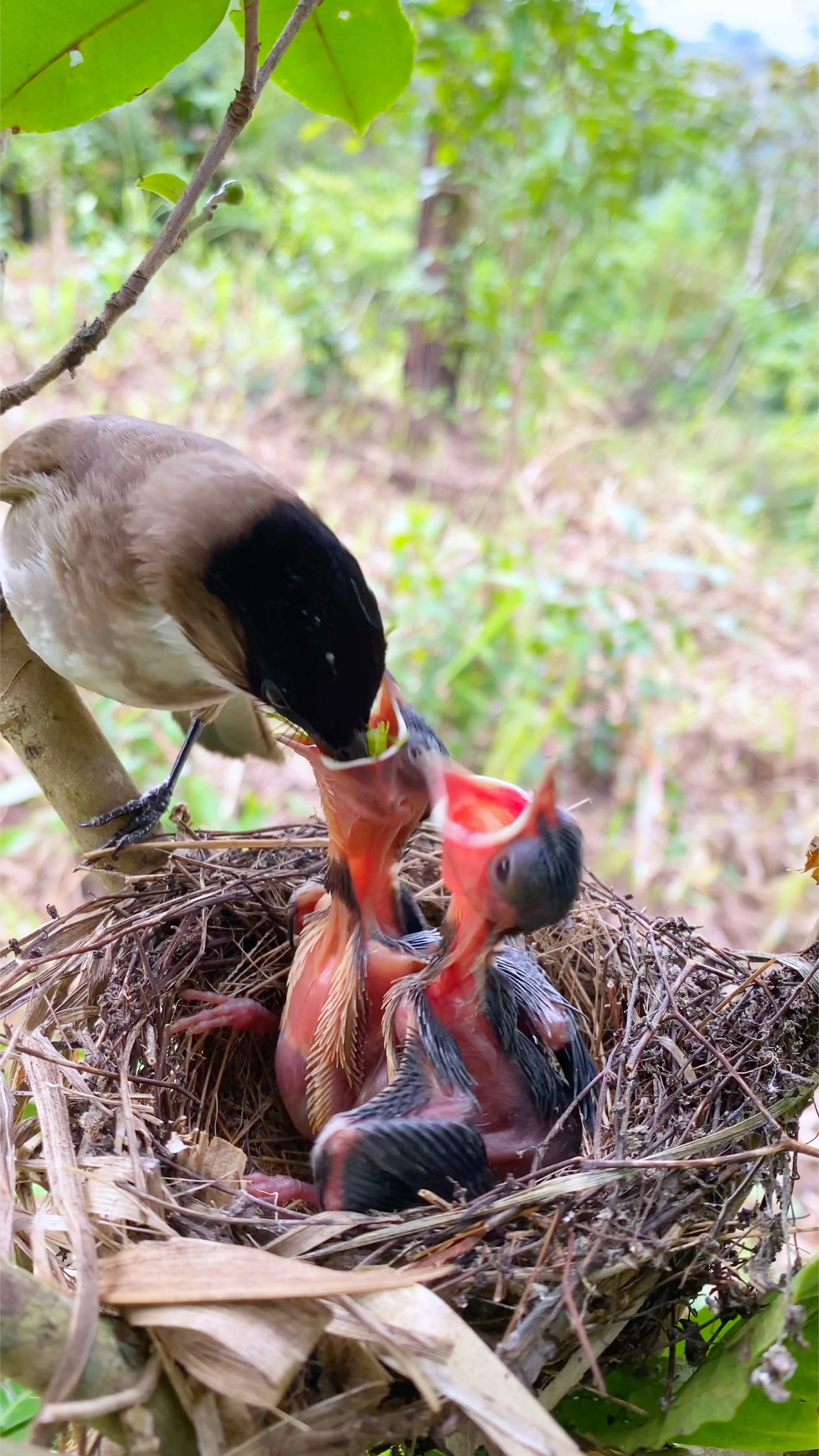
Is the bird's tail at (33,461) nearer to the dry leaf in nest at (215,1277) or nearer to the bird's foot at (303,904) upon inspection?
the bird's foot at (303,904)

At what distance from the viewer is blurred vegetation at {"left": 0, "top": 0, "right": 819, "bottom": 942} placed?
3.02m

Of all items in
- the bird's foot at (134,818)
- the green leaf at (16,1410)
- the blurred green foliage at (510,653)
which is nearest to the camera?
the green leaf at (16,1410)

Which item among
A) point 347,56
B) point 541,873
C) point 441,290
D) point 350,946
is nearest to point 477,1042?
point 350,946

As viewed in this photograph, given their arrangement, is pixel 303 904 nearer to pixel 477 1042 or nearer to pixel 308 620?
pixel 477 1042

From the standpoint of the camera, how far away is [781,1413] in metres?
0.67

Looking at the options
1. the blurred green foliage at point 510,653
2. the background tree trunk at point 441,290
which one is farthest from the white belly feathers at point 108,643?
the background tree trunk at point 441,290

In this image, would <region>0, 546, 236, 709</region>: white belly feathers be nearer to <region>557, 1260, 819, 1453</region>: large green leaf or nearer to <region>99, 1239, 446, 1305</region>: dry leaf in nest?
<region>99, 1239, 446, 1305</region>: dry leaf in nest

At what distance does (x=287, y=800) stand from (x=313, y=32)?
2.25 meters

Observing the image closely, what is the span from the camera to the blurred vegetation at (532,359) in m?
3.02

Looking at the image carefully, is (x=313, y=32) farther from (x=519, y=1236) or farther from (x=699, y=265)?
(x=699, y=265)

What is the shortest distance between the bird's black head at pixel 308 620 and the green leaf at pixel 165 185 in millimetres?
295

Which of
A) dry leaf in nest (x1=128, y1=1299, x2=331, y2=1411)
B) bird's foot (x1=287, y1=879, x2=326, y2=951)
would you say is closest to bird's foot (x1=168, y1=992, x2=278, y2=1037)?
bird's foot (x1=287, y1=879, x2=326, y2=951)

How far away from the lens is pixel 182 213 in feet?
2.68

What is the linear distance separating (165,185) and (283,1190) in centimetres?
99
